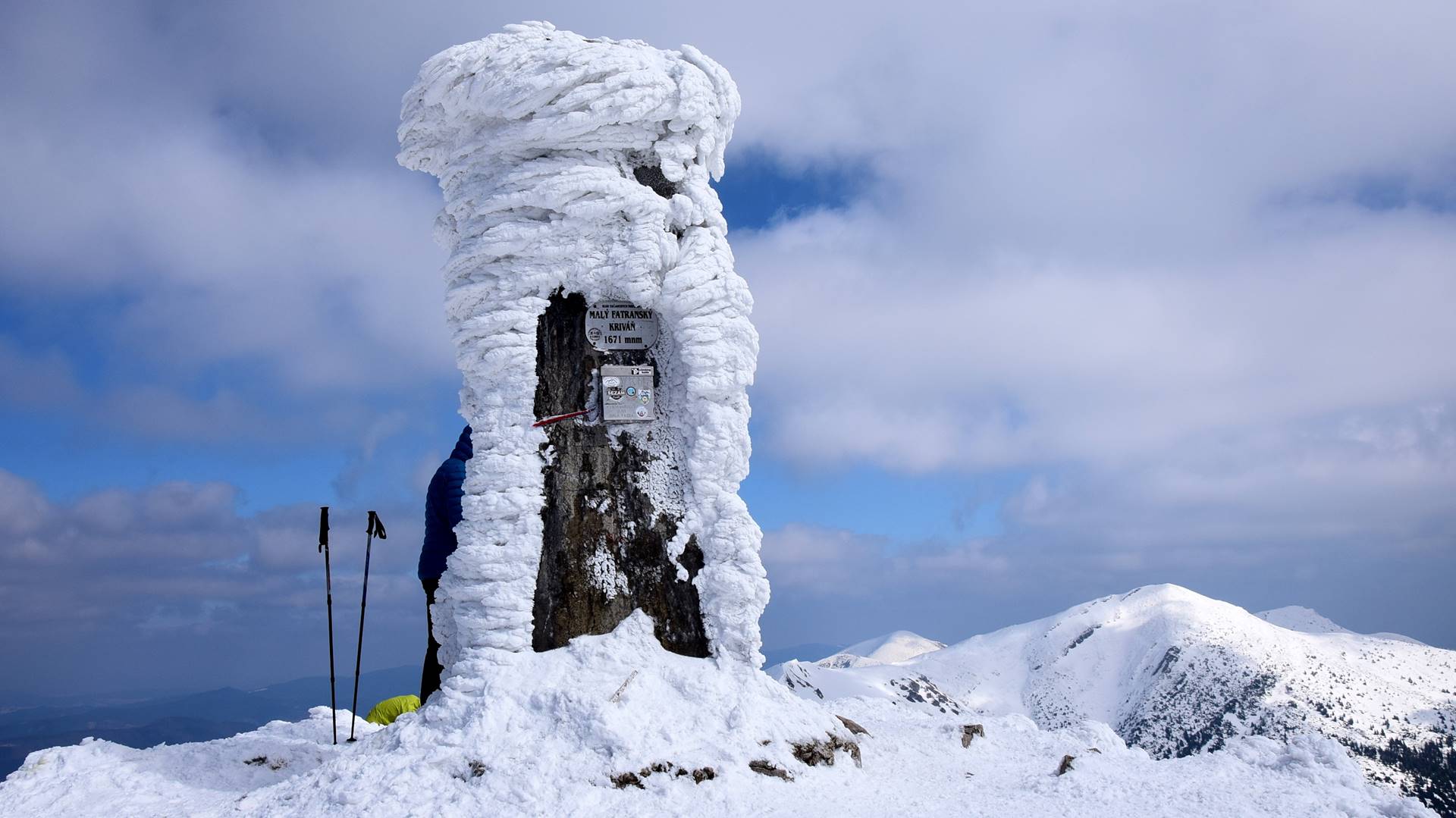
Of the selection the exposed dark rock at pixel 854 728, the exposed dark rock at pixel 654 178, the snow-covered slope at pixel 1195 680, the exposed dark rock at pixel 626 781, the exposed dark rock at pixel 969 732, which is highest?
the exposed dark rock at pixel 654 178

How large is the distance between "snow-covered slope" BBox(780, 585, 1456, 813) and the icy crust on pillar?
13650 millimetres

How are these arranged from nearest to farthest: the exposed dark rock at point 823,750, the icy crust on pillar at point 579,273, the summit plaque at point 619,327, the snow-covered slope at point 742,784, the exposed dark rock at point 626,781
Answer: the snow-covered slope at point 742,784 → the exposed dark rock at point 626,781 → the exposed dark rock at point 823,750 → the icy crust on pillar at point 579,273 → the summit plaque at point 619,327

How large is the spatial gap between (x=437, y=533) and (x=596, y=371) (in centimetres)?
211

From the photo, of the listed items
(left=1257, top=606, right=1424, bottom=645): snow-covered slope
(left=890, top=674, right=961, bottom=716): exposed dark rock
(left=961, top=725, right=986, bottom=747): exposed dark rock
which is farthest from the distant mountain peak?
(left=961, top=725, right=986, bottom=747): exposed dark rock

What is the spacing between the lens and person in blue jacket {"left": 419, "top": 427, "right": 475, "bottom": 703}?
7.56m

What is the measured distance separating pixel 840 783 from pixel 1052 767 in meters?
2.03

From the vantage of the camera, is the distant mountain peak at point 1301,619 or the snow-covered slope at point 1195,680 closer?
the snow-covered slope at point 1195,680

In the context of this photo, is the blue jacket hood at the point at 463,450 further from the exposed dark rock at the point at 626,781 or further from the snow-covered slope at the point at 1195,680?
the snow-covered slope at the point at 1195,680

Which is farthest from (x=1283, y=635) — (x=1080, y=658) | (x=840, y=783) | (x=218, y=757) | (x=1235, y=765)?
(x=218, y=757)

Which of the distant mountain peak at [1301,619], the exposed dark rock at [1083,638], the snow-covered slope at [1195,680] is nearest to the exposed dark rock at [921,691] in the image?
the snow-covered slope at [1195,680]

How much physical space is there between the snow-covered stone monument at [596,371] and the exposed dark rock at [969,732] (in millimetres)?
1548

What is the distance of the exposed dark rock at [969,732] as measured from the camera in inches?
301

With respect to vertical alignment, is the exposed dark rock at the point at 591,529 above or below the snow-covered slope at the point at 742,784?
above

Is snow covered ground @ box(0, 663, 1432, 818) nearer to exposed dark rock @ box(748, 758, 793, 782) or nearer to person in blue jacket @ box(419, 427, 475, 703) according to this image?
exposed dark rock @ box(748, 758, 793, 782)
